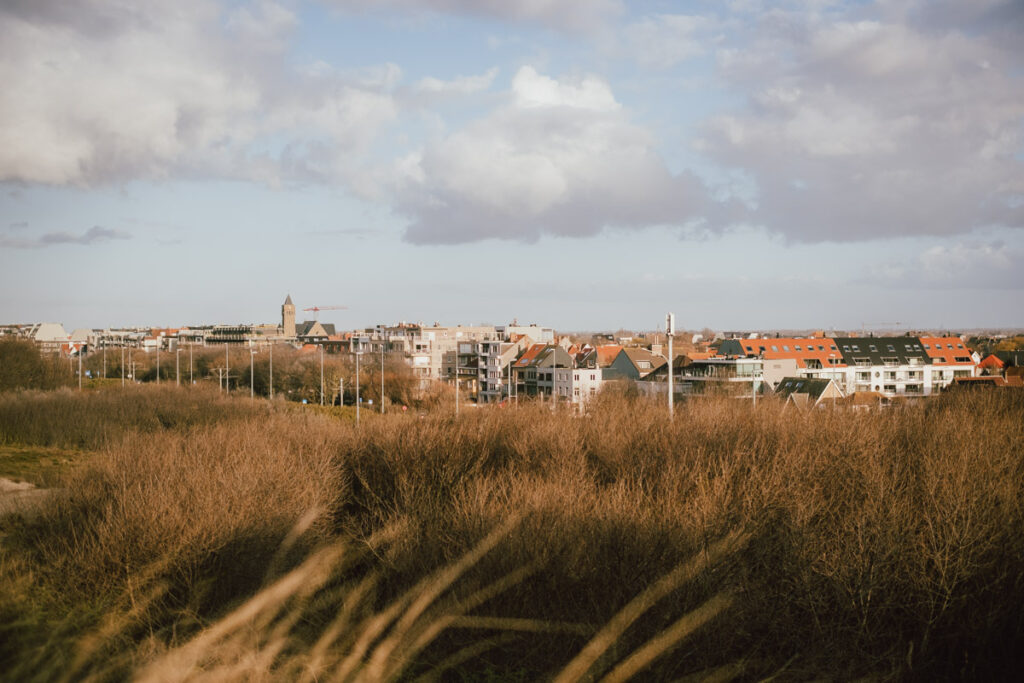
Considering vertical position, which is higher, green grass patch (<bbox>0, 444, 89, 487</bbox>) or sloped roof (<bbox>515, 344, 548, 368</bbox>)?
sloped roof (<bbox>515, 344, 548, 368</bbox>)

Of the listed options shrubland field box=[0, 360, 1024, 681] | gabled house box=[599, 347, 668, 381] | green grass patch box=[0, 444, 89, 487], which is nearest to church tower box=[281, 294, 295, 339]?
gabled house box=[599, 347, 668, 381]

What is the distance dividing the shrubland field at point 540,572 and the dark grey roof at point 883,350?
4185 centimetres

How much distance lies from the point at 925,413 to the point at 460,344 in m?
73.4

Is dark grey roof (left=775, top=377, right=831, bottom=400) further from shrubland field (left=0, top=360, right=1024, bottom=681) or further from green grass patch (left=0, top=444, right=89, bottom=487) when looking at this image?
green grass patch (left=0, top=444, right=89, bottom=487)

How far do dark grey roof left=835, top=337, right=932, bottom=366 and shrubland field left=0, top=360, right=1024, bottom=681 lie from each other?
137 ft

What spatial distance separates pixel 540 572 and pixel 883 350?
5112 cm

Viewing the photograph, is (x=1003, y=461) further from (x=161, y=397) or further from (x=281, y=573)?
(x=161, y=397)

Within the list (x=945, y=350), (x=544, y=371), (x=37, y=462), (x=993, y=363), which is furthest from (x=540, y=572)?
(x=993, y=363)

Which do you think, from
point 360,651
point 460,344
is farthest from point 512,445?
point 460,344

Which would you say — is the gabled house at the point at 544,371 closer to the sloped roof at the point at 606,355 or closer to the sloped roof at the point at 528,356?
the sloped roof at the point at 528,356

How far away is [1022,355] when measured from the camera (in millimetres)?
57656

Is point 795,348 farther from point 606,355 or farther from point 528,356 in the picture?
point 528,356

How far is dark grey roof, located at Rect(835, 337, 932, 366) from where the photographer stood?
5234 centimetres

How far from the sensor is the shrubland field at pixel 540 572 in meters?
8.94
